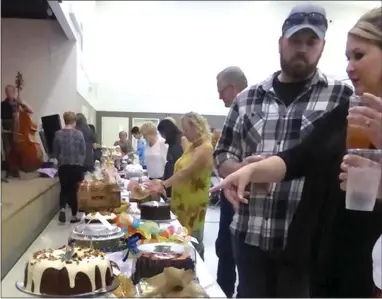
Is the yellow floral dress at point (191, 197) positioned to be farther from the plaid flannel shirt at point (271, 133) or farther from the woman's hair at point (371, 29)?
the woman's hair at point (371, 29)

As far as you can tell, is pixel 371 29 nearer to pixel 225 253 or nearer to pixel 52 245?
pixel 225 253

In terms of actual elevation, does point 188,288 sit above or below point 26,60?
below

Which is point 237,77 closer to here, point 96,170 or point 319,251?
point 319,251

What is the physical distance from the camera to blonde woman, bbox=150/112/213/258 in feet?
3.00

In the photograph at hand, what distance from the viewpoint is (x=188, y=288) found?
83 centimetres

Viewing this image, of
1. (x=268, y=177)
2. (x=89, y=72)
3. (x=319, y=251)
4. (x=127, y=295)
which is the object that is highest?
(x=89, y=72)

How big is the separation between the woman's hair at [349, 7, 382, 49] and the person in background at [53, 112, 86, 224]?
22.3 inches

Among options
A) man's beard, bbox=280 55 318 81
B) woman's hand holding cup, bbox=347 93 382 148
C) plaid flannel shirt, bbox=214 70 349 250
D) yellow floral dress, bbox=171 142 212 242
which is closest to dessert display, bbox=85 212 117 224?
yellow floral dress, bbox=171 142 212 242

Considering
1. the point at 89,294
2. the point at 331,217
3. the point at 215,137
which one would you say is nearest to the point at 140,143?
the point at 215,137

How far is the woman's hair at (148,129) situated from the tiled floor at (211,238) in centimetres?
17

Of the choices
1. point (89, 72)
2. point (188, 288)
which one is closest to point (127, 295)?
point (188, 288)

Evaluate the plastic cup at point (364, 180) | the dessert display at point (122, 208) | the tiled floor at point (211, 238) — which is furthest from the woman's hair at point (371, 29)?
the dessert display at point (122, 208)

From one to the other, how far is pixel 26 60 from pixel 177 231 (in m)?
0.47

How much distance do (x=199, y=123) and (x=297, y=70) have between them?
22cm
